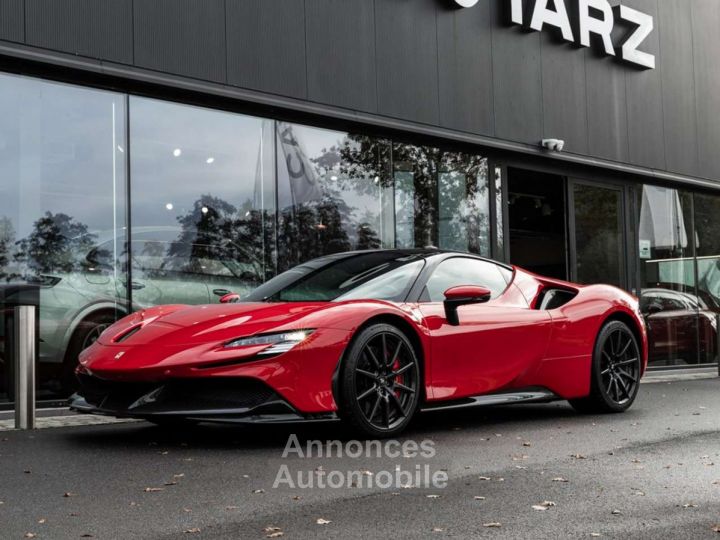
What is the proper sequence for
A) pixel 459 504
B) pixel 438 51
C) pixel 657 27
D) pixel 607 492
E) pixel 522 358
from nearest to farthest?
pixel 459 504 → pixel 607 492 → pixel 522 358 → pixel 438 51 → pixel 657 27

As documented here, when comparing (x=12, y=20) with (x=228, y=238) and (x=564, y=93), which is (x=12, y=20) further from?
(x=564, y=93)

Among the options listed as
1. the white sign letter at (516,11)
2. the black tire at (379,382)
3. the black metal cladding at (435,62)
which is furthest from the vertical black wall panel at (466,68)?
the black tire at (379,382)

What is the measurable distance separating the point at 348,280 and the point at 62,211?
3634mm

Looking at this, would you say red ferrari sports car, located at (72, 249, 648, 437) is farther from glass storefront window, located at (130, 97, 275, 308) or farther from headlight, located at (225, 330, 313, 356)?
glass storefront window, located at (130, 97, 275, 308)

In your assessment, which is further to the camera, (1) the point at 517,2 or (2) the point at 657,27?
(2) the point at 657,27

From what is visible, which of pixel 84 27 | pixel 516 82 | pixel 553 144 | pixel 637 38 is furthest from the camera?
pixel 637 38

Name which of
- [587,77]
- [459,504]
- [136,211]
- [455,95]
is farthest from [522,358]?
[587,77]

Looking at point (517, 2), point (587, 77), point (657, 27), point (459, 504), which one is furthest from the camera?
point (657, 27)

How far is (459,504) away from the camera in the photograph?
391 cm

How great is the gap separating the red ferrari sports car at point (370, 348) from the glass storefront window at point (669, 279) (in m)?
8.50

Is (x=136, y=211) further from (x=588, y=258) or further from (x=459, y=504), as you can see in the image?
(x=588, y=258)

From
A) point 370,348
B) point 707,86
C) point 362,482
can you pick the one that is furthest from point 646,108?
point 362,482

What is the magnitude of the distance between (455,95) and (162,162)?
4578 mm

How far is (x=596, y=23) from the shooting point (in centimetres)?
1459
